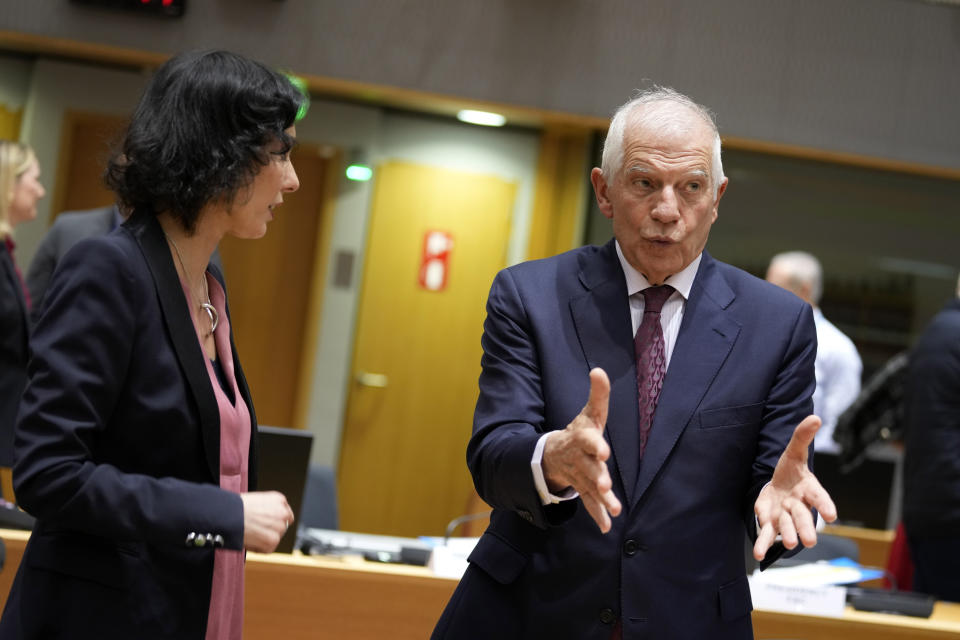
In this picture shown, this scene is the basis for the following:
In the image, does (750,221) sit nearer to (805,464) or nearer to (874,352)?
(874,352)

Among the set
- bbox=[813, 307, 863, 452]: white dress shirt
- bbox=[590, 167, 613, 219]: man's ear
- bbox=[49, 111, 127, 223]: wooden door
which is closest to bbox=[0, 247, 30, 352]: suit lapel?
bbox=[590, 167, 613, 219]: man's ear

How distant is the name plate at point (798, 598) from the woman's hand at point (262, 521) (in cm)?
179

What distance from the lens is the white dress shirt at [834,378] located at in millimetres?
5250

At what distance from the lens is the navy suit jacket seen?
170 cm

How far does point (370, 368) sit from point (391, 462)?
554 millimetres

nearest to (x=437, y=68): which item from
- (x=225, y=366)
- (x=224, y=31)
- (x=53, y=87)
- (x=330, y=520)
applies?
(x=224, y=31)

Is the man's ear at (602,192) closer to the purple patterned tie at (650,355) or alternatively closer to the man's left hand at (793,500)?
the purple patterned tie at (650,355)

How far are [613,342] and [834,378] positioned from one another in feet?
12.3

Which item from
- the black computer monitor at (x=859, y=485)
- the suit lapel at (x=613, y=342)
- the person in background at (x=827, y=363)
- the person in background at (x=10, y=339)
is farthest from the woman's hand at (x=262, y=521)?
the person in background at (x=827, y=363)

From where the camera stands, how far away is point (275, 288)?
6633 millimetres

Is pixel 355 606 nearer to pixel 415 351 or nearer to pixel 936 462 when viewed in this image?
pixel 936 462

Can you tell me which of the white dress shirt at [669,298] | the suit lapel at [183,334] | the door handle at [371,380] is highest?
the white dress shirt at [669,298]

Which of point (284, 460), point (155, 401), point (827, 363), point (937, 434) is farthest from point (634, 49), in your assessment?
point (155, 401)

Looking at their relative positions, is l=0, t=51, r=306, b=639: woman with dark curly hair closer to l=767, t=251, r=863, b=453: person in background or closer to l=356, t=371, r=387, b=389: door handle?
l=767, t=251, r=863, b=453: person in background
